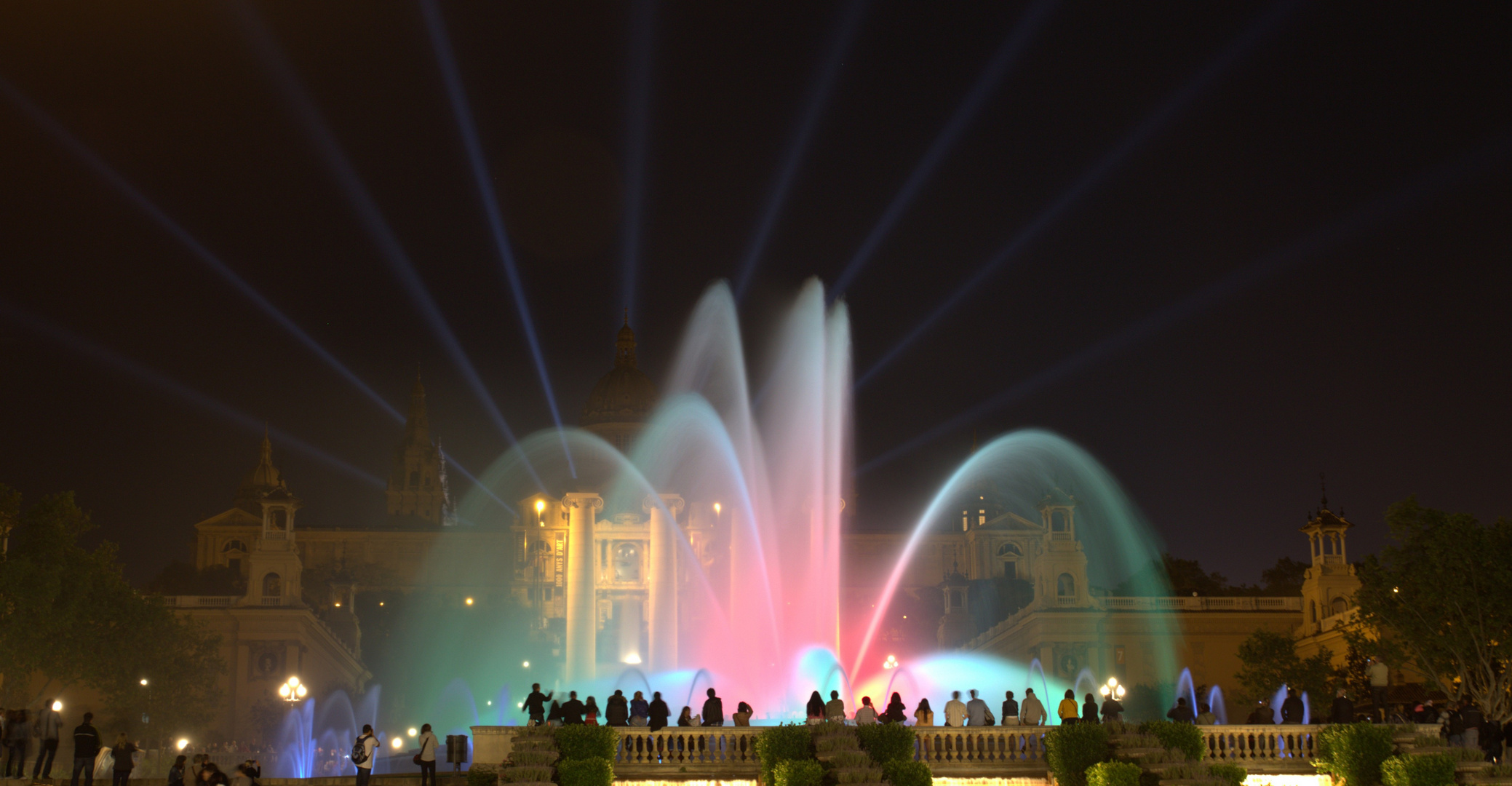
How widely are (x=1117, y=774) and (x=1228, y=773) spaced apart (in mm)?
1783

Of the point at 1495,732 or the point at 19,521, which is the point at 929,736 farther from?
the point at 19,521

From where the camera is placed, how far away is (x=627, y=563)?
93.1 m

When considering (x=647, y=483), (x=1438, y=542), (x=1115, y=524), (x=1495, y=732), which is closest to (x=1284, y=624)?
(x=1115, y=524)

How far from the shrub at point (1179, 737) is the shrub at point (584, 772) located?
29.3ft

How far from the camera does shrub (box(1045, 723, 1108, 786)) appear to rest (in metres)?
25.0

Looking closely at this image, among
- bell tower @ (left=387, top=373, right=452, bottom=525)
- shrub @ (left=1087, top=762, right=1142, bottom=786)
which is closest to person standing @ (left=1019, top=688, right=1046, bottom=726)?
shrub @ (left=1087, top=762, right=1142, bottom=786)

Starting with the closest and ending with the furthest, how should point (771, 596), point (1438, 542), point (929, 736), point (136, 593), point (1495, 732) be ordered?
point (929, 736) → point (1495, 732) → point (1438, 542) → point (771, 596) → point (136, 593)

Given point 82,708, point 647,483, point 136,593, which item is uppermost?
point 647,483

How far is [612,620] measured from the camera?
91.5 metres

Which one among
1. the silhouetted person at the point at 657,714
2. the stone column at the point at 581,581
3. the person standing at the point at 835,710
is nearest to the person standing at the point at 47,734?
the silhouetted person at the point at 657,714

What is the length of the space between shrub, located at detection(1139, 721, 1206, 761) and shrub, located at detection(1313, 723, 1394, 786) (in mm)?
2331

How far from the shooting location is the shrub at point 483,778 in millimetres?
24031

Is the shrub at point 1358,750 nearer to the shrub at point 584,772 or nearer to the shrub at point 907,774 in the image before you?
the shrub at point 907,774

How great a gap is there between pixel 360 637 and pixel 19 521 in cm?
5647
